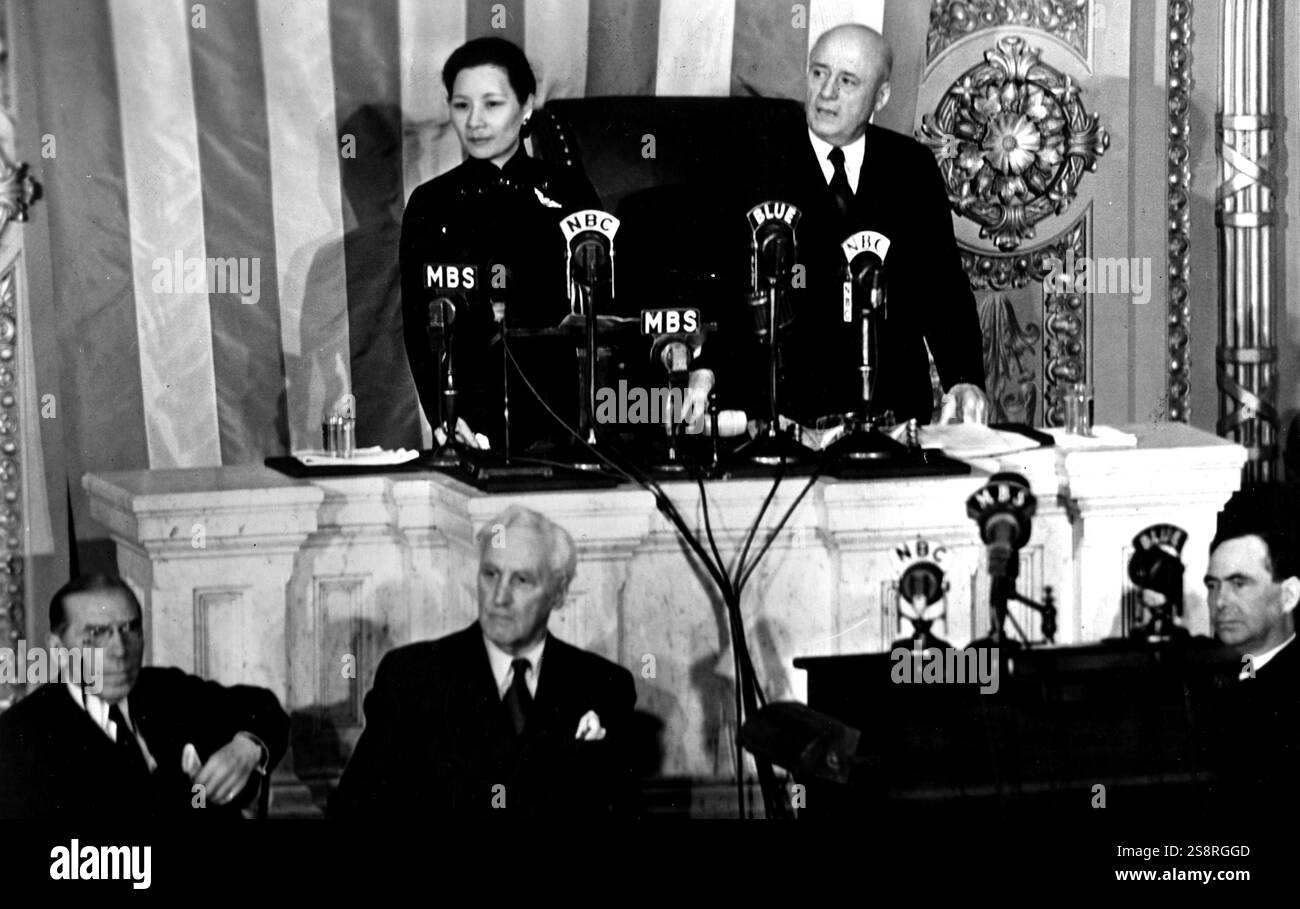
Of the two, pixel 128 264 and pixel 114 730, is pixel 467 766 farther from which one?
pixel 128 264

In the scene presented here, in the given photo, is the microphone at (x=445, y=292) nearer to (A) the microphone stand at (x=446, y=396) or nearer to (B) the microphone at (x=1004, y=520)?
(A) the microphone stand at (x=446, y=396)

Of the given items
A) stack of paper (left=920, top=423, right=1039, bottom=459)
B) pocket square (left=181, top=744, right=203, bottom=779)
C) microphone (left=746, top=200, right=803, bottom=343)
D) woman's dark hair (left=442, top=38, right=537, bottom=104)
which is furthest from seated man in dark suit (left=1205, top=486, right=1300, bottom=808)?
pocket square (left=181, top=744, right=203, bottom=779)

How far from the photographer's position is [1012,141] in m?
6.91

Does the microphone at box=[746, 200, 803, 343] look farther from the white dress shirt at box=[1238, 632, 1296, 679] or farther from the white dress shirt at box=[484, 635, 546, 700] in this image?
the white dress shirt at box=[1238, 632, 1296, 679]

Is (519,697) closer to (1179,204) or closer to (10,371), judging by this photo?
(10,371)

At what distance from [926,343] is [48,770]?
2540mm

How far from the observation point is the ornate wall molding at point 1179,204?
22.5 ft

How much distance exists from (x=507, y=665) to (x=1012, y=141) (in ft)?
7.89

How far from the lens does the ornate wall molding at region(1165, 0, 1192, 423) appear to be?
270 inches

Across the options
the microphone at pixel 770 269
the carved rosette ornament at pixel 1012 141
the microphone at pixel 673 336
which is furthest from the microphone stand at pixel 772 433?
the carved rosette ornament at pixel 1012 141

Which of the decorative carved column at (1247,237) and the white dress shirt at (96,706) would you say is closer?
the white dress shirt at (96,706)

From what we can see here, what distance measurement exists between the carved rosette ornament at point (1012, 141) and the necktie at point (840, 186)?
0.52 meters
